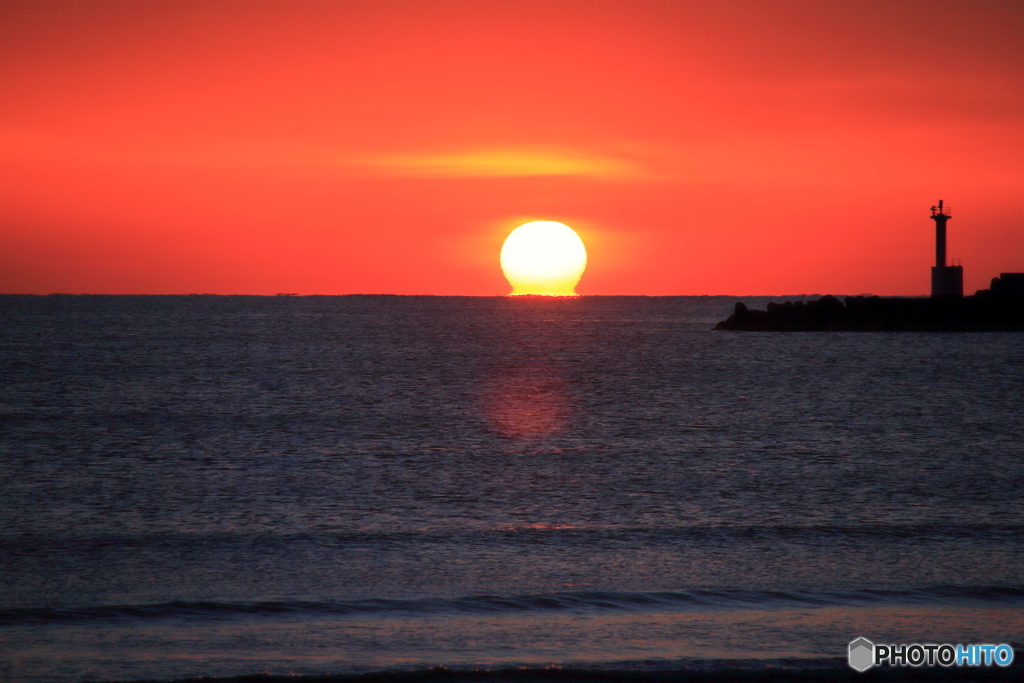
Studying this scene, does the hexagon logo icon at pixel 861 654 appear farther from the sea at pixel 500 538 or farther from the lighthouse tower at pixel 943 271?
the lighthouse tower at pixel 943 271

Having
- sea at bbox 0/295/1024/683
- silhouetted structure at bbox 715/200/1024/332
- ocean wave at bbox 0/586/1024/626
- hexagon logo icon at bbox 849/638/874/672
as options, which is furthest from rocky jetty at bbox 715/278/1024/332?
hexagon logo icon at bbox 849/638/874/672

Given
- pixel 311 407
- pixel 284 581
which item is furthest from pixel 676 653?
pixel 311 407

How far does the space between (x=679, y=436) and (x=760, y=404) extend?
36.2 ft

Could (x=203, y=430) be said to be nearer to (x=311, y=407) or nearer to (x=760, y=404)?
(x=311, y=407)

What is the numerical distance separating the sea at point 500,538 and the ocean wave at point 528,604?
43 mm

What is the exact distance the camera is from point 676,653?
27.3ft

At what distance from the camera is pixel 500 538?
1352cm

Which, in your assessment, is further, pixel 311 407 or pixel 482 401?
pixel 482 401

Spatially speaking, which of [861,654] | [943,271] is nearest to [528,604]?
[861,654]

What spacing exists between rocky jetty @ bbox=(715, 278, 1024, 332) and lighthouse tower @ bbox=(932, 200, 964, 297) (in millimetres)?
901

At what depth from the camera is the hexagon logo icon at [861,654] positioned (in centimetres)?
788

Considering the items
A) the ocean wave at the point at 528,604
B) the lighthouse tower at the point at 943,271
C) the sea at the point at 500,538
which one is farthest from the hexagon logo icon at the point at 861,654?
the lighthouse tower at the point at 943,271

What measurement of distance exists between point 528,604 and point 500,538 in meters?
3.50

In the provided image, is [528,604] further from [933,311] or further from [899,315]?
[899,315]
